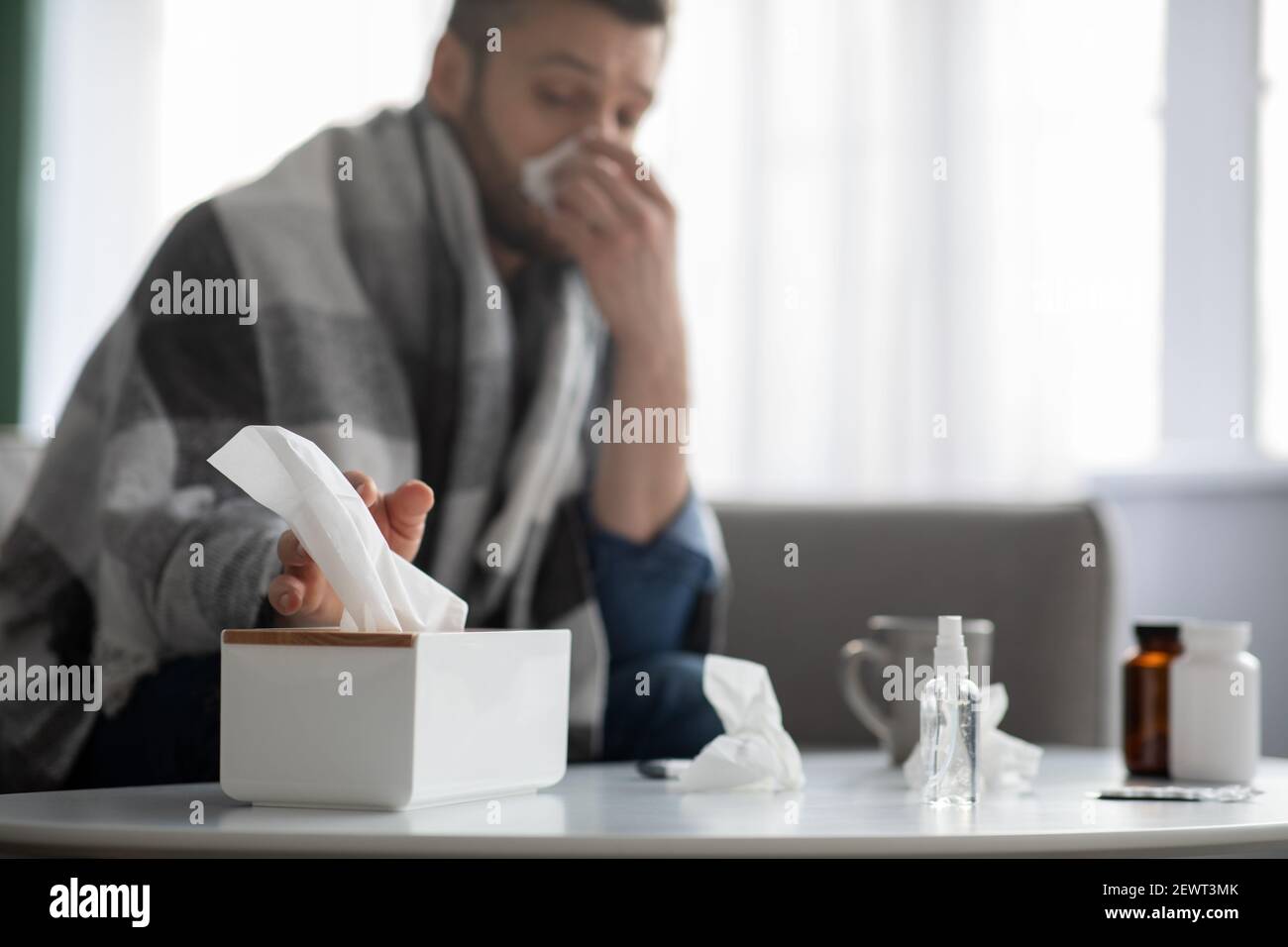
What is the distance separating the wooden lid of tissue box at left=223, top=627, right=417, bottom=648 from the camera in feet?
2.14

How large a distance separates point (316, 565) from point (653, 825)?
25 cm

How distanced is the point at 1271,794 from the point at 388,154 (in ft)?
3.50

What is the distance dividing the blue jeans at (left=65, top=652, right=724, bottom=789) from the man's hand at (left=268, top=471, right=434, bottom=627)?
0.78ft

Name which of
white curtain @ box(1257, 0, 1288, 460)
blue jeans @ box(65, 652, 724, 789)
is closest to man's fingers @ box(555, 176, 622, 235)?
blue jeans @ box(65, 652, 724, 789)

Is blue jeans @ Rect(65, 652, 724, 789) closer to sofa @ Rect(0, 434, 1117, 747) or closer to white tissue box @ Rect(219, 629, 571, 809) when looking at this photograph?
sofa @ Rect(0, 434, 1117, 747)

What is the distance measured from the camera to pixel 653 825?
0.65m

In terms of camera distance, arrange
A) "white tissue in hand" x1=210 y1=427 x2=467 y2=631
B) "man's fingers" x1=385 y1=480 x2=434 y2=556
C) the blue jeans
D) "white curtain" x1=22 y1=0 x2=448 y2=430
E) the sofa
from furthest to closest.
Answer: "white curtain" x1=22 y1=0 x2=448 y2=430, the sofa, the blue jeans, "man's fingers" x1=385 y1=480 x2=434 y2=556, "white tissue in hand" x1=210 y1=427 x2=467 y2=631

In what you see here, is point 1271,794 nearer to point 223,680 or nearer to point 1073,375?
point 223,680

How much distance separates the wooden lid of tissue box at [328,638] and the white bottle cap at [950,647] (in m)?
0.29

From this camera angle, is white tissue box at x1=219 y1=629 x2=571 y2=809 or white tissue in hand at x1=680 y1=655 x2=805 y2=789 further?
white tissue in hand at x1=680 y1=655 x2=805 y2=789

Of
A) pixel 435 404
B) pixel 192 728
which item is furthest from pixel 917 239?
pixel 192 728
